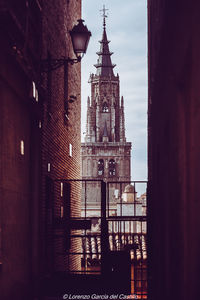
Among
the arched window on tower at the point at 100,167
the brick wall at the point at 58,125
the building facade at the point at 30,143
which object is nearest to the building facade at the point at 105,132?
the arched window on tower at the point at 100,167

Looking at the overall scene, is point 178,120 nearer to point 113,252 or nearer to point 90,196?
point 113,252

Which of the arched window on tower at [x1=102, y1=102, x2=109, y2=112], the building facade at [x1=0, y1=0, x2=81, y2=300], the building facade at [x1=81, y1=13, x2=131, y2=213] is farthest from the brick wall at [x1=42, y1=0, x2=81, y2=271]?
the arched window on tower at [x1=102, y1=102, x2=109, y2=112]

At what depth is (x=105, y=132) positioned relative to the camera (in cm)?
12738

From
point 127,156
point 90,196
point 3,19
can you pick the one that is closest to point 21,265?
point 3,19

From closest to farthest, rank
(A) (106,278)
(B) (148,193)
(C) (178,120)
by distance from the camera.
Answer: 1. (C) (178,120)
2. (A) (106,278)
3. (B) (148,193)

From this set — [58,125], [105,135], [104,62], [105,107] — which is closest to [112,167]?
[105,135]

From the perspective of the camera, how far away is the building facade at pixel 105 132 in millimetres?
126125

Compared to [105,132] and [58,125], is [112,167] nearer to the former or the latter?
[105,132]

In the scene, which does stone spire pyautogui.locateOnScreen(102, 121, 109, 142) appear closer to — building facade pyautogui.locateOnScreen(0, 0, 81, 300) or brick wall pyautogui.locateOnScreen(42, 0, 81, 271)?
brick wall pyautogui.locateOnScreen(42, 0, 81, 271)

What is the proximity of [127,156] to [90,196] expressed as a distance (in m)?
28.1

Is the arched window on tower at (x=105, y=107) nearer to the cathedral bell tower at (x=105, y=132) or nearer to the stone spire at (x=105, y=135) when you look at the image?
the cathedral bell tower at (x=105, y=132)

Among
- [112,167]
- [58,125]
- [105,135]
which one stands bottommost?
[58,125]

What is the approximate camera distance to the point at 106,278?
41.5 ft

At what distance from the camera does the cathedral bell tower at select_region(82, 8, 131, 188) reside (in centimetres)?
12612
